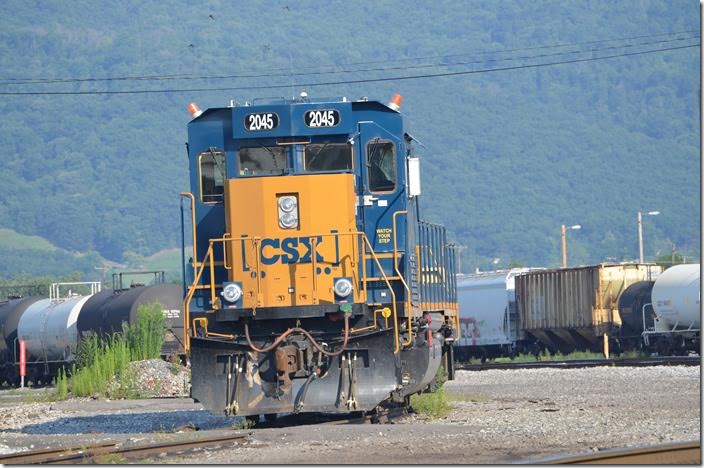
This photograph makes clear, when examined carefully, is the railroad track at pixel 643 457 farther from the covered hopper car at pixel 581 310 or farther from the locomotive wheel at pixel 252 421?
the covered hopper car at pixel 581 310

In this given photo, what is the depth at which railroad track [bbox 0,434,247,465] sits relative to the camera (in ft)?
41.8

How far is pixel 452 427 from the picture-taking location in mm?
14961

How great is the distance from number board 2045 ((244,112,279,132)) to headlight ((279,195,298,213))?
3.28 ft

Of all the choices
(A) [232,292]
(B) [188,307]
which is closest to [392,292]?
(A) [232,292]

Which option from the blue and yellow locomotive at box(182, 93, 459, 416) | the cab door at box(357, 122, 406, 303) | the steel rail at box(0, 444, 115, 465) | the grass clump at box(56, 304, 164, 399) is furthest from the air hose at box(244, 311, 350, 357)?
the grass clump at box(56, 304, 164, 399)

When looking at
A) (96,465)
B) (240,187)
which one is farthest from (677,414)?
(96,465)

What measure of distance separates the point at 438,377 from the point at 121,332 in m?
14.1

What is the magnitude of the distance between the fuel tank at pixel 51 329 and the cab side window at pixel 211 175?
21329 millimetres

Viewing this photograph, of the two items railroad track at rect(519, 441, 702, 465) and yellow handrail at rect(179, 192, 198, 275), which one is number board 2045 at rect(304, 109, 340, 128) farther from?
railroad track at rect(519, 441, 702, 465)

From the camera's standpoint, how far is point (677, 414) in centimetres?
1628

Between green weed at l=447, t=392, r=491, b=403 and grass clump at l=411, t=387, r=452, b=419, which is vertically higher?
grass clump at l=411, t=387, r=452, b=419

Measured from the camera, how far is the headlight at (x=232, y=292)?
1527 cm

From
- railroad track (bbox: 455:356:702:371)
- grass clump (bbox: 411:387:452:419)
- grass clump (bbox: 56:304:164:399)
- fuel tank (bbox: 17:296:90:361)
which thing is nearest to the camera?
grass clump (bbox: 411:387:452:419)

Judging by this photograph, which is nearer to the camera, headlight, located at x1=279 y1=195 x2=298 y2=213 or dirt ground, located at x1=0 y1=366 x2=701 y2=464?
dirt ground, located at x1=0 y1=366 x2=701 y2=464
